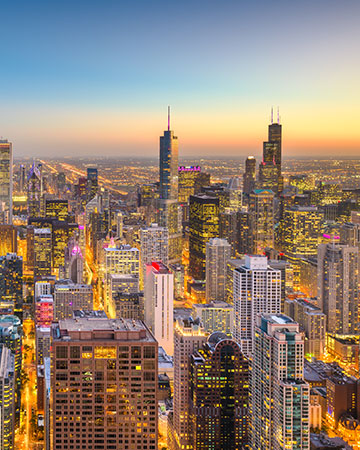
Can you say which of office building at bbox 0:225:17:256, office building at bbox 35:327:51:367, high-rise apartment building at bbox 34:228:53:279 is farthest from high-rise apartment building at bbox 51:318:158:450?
office building at bbox 0:225:17:256

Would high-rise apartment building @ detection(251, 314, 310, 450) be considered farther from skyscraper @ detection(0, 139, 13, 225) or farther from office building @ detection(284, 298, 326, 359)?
skyscraper @ detection(0, 139, 13, 225)

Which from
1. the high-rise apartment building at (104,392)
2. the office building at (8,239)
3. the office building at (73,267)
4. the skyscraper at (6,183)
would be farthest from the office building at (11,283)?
the high-rise apartment building at (104,392)

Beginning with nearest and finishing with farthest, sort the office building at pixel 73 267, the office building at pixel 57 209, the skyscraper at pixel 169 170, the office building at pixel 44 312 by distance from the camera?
the office building at pixel 44 312
the office building at pixel 73 267
the skyscraper at pixel 169 170
the office building at pixel 57 209

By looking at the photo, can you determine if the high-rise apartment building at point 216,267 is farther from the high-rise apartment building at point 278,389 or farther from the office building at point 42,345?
the high-rise apartment building at point 278,389

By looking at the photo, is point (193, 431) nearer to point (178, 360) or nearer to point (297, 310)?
point (178, 360)

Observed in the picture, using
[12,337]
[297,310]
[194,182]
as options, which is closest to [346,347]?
[297,310]

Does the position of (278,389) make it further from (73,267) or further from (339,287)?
(73,267)

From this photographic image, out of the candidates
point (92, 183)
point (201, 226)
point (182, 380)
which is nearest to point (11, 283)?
point (201, 226)
